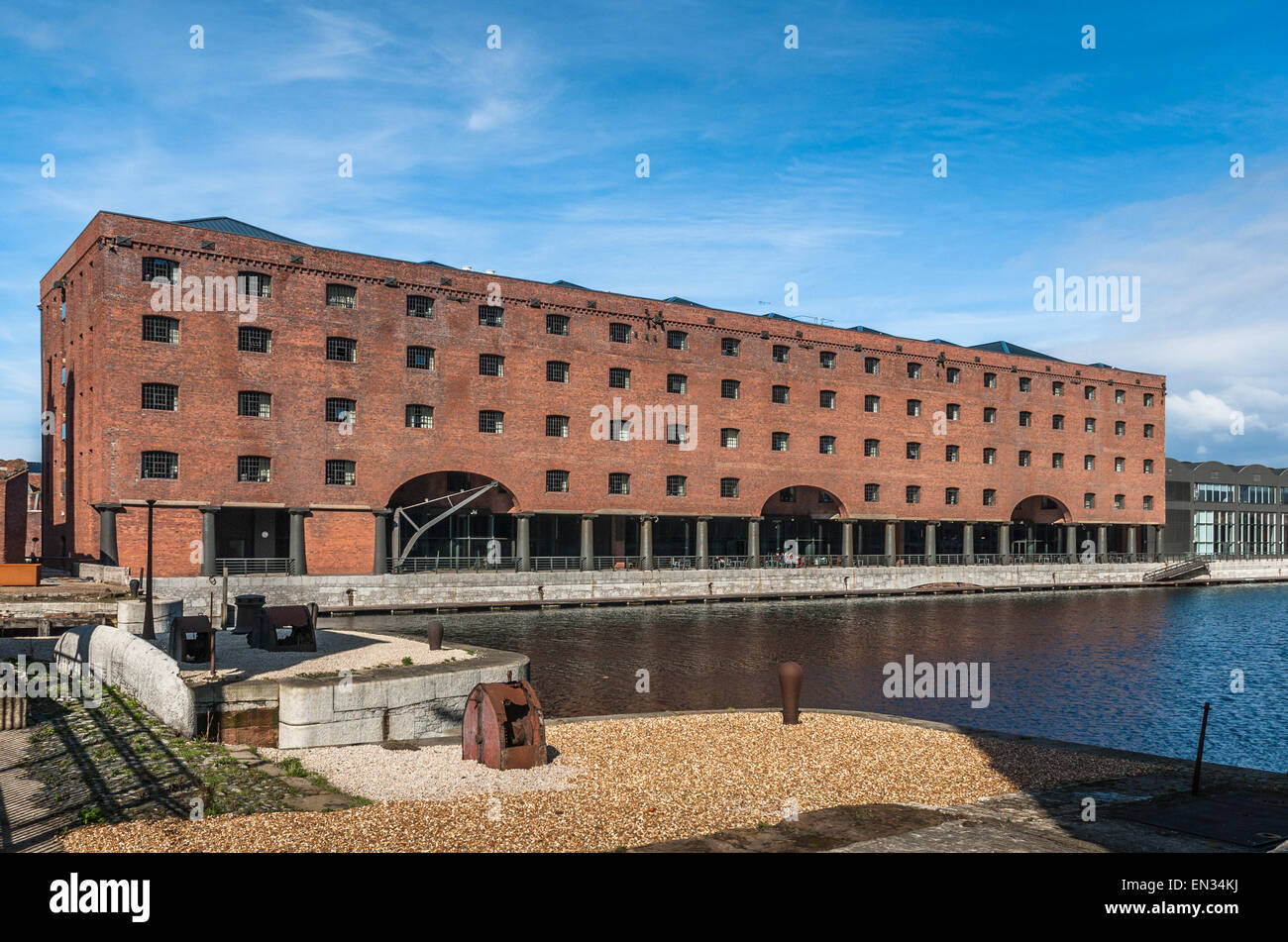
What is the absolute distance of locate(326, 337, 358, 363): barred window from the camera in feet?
163

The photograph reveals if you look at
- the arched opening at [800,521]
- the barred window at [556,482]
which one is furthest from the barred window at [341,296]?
the arched opening at [800,521]

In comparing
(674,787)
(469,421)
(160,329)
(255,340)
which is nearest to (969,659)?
(674,787)

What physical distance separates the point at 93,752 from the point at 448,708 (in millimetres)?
5242

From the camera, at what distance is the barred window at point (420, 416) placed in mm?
51531

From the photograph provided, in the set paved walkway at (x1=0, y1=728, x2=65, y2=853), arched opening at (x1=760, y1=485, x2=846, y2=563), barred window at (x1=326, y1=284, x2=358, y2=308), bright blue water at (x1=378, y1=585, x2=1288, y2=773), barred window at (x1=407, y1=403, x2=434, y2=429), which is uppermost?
barred window at (x1=326, y1=284, x2=358, y2=308)

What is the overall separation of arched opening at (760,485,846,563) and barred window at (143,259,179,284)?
37.9 metres

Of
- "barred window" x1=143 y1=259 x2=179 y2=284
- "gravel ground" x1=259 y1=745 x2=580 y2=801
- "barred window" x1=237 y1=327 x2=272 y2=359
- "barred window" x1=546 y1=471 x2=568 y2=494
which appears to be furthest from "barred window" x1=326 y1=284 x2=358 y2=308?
"gravel ground" x1=259 y1=745 x2=580 y2=801

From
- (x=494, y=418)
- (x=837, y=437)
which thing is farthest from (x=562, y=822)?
(x=837, y=437)

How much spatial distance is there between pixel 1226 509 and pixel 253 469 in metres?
93.3

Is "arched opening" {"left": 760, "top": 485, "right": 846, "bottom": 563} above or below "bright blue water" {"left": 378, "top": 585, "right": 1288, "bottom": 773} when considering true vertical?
above

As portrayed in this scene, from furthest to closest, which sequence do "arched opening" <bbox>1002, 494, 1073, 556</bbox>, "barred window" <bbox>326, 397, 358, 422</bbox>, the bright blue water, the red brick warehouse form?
"arched opening" <bbox>1002, 494, 1073, 556</bbox> < "barred window" <bbox>326, 397, 358, 422</bbox> < the red brick warehouse < the bright blue water

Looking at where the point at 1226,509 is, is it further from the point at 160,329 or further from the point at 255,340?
the point at 160,329

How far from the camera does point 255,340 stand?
47.8 metres

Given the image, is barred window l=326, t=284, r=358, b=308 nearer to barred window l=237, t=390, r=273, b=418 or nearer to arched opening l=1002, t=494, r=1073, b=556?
barred window l=237, t=390, r=273, b=418
